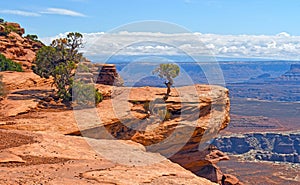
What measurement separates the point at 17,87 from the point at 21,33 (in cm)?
3528

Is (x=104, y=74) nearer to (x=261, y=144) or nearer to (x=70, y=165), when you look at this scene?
(x=70, y=165)

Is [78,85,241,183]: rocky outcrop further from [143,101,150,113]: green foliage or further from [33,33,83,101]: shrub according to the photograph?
[33,33,83,101]: shrub

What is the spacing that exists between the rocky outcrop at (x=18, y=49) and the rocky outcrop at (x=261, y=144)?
97661 millimetres

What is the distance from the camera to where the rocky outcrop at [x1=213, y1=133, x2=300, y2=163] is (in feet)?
502

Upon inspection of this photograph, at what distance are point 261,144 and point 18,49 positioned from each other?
119 m

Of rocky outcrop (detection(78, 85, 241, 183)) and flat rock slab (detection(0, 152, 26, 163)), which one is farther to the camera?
rocky outcrop (detection(78, 85, 241, 183))

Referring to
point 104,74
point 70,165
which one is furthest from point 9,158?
point 104,74

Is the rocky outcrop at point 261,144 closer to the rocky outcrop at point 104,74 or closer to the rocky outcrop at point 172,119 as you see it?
the rocky outcrop at point 104,74

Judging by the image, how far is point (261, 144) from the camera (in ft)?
528

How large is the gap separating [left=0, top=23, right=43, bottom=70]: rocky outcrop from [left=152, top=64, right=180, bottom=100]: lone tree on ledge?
2639 cm

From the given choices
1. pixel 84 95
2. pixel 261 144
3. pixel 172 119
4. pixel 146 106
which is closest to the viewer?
pixel 84 95

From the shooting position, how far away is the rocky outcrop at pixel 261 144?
6020 inches

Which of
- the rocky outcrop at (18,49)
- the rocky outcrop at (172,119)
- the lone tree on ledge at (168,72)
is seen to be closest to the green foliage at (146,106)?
the rocky outcrop at (172,119)

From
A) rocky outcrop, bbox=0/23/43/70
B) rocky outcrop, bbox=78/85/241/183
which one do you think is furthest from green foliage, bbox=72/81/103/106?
rocky outcrop, bbox=0/23/43/70
